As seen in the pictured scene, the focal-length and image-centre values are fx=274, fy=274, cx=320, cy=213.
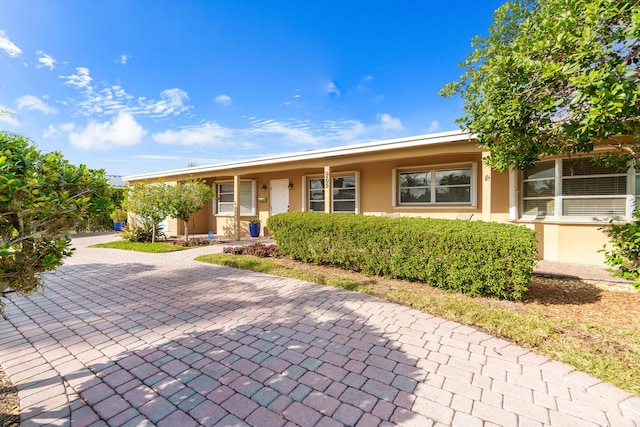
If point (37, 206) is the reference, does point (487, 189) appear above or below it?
above

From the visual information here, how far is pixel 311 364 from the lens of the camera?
2555mm

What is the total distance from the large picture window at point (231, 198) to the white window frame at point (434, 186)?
655 cm

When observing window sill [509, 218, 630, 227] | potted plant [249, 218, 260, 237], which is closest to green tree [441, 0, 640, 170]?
window sill [509, 218, 630, 227]

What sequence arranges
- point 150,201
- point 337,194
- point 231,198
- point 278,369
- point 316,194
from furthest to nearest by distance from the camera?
point 231,198 → point 316,194 → point 337,194 → point 150,201 → point 278,369

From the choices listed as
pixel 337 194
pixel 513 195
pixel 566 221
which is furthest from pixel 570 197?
pixel 337 194

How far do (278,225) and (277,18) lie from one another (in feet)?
22.6

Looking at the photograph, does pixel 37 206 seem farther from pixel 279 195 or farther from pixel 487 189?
pixel 279 195

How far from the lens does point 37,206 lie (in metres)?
1.76

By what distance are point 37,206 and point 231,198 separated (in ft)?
38.3

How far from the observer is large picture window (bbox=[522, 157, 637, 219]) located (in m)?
6.21

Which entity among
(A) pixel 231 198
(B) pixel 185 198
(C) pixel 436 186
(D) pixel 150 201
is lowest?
(D) pixel 150 201

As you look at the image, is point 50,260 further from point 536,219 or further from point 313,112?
point 313,112

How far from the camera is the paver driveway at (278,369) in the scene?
1938mm

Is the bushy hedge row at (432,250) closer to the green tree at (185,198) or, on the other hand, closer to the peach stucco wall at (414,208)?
the peach stucco wall at (414,208)
